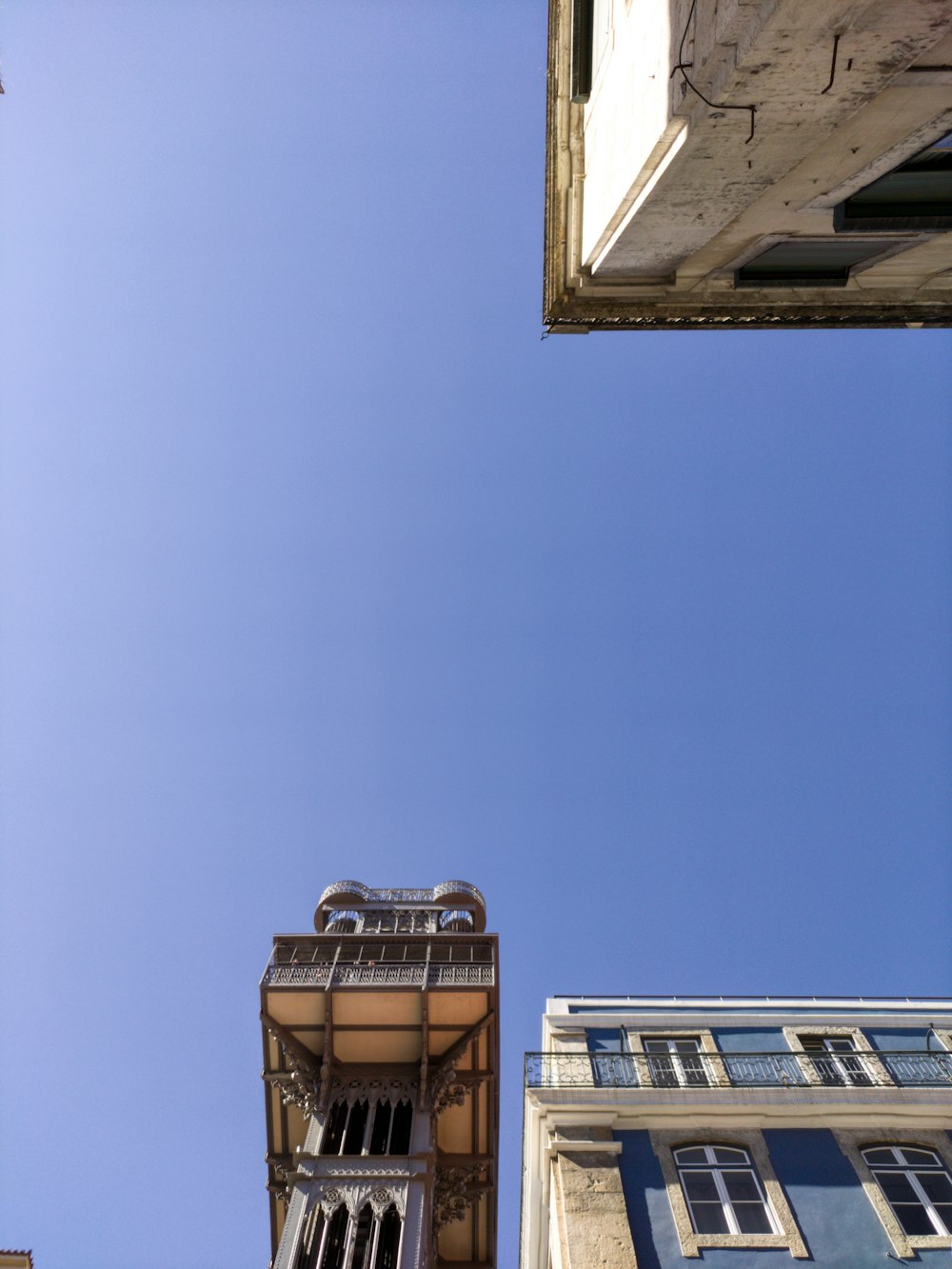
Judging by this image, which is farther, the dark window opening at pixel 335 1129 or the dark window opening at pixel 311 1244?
the dark window opening at pixel 335 1129

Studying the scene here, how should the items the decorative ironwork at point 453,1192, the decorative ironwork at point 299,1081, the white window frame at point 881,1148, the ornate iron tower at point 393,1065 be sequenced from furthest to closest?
1. the decorative ironwork at point 453,1192
2. the decorative ironwork at point 299,1081
3. the ornate iron tower at point 393,1065
4. the white window frame at point 881,1148

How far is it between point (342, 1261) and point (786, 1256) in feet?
27.9

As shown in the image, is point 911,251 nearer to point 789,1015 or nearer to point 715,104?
point 715,104

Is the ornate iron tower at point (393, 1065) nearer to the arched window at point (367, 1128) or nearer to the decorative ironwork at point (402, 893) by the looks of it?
the arched window at point (367, 1128)

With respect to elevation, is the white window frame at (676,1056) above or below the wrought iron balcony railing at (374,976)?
below

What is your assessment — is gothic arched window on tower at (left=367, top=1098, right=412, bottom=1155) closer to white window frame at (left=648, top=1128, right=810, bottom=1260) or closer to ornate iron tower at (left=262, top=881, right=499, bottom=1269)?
ornate iron tower at (left=262, top=881, right=499, bottom=1269)

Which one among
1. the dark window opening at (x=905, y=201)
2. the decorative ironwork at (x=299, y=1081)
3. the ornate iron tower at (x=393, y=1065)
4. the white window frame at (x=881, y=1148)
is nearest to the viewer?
the dark window opening at (x=905, y=201)

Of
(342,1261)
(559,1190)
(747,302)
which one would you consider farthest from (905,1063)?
(747,302)

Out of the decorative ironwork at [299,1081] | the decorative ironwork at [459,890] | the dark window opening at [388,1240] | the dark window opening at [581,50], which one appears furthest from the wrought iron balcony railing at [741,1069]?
the dark window opening at [581,50]

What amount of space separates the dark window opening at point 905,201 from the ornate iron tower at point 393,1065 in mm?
18149

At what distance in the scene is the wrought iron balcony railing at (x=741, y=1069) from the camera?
51.6 feet

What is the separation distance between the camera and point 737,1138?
14500 mm

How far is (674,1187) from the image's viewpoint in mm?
Result: 13523

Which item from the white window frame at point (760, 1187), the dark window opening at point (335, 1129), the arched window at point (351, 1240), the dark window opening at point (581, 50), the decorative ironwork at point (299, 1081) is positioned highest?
the dark window opening at point (581, 50)
